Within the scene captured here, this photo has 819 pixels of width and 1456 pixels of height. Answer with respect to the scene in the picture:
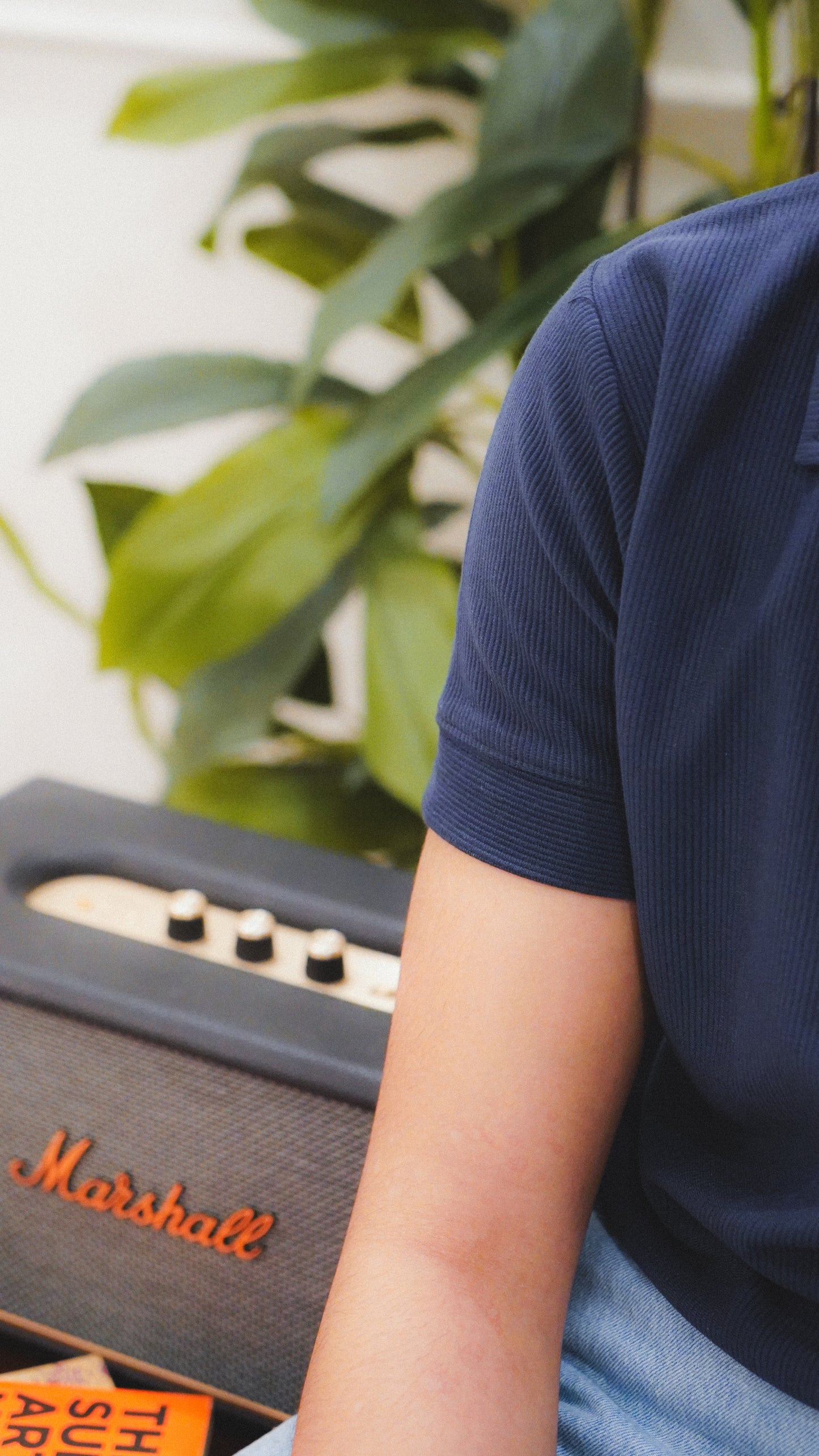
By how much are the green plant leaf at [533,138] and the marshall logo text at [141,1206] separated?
545 millimetres

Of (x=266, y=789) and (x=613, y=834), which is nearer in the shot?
(x=613, y=834)

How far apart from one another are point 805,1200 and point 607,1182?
0.12m

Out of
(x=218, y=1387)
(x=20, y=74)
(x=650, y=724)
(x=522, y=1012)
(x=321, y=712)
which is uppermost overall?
(x=20, y=74)

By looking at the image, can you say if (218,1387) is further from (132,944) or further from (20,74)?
(20,74)

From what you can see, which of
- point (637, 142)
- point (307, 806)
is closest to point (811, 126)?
point (637, 142)

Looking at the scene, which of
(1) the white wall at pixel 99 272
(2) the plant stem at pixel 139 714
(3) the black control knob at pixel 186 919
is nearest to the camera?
(3) the black control knob at pixel 186 919

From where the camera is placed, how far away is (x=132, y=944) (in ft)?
2.08

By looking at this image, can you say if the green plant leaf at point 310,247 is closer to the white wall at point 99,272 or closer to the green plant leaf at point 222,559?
the green plant leaf at point 222,559

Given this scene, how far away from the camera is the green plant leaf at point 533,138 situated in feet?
2.86

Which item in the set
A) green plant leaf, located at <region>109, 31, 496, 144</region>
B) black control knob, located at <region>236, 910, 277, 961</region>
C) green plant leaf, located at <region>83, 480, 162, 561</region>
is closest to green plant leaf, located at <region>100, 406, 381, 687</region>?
green plant leaf, located at <region>83, 480, 162, 561</region>

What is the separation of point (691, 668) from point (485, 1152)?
191 millimetres

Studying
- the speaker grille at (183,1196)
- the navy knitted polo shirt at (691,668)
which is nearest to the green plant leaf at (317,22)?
the navy knitted polo shirt at (691,668)

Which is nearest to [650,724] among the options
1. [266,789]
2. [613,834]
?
[613,834]

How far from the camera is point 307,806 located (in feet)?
3.37
